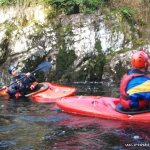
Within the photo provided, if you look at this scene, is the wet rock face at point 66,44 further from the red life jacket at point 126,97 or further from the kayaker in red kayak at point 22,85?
the red life jacket at point 126,97

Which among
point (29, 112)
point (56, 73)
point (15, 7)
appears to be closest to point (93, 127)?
point (29, 112)

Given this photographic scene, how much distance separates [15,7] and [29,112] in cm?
767

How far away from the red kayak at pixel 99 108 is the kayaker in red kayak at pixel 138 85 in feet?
0.57

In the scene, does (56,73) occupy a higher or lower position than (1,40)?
lower

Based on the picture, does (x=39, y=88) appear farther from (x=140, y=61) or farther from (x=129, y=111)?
(x=140, y=61)

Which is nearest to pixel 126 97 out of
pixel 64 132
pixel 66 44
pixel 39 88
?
pixel 64 132

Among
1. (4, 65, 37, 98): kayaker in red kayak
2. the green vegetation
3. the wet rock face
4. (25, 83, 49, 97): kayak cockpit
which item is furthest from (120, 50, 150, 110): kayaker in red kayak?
the green vegetation

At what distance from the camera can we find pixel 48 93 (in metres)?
11.0

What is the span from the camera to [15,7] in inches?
622

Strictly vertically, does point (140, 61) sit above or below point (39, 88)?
above

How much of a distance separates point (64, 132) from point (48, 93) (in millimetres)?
4102

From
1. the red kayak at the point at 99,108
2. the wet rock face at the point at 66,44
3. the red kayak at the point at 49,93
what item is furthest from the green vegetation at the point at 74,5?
the red kayak at the point at 99,108

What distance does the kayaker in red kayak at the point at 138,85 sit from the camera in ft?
24.5

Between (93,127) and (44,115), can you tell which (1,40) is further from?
(93,127)
